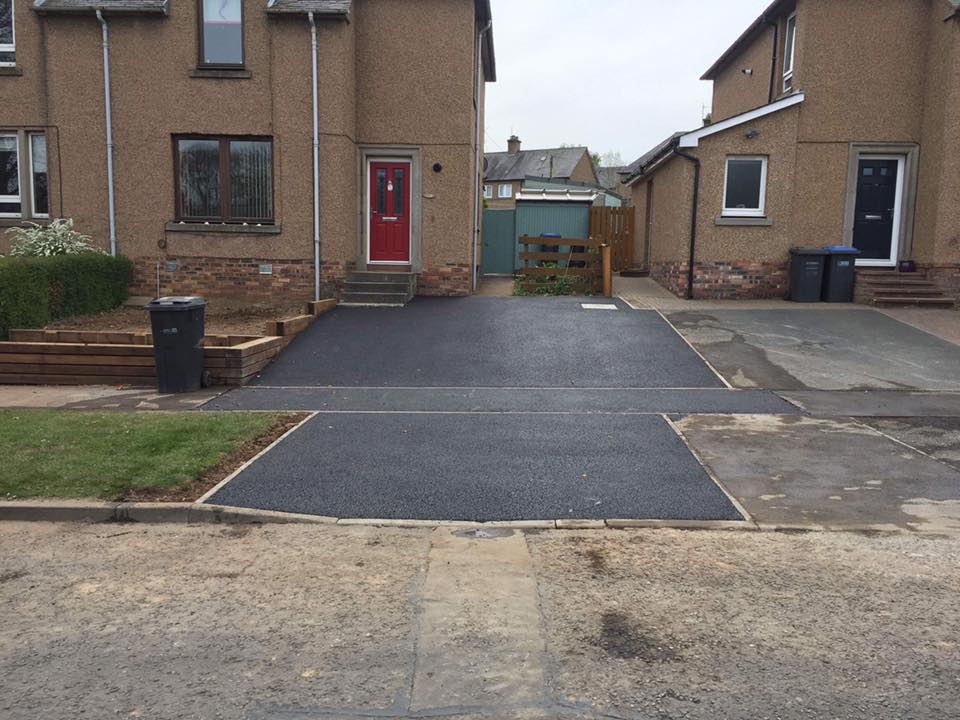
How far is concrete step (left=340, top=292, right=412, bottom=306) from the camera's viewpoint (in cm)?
1562

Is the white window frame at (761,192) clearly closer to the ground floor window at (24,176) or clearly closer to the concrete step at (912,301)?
the concrete step at (912,301)

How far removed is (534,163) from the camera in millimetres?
65750

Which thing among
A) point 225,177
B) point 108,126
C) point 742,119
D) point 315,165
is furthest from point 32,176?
point 742,119

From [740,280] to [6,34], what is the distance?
16.0 meters

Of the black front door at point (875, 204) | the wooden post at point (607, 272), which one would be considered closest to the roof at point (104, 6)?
the wooden post at point (607, 272)

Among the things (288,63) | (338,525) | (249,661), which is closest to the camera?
(249,661)

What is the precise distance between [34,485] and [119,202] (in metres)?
11.1

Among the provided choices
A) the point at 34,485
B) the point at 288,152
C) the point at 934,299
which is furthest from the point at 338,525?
the point at 934,299

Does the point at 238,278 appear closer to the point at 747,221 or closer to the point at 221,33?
the point at 221,33

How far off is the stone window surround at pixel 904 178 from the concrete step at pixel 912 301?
168 cm

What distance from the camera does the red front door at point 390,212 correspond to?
1673cm

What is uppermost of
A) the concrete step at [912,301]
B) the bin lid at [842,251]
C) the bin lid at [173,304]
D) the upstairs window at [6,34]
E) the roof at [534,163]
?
the roof at [534,163]

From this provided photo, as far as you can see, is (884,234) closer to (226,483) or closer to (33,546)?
(226,483)

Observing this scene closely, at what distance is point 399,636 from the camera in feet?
12.6
